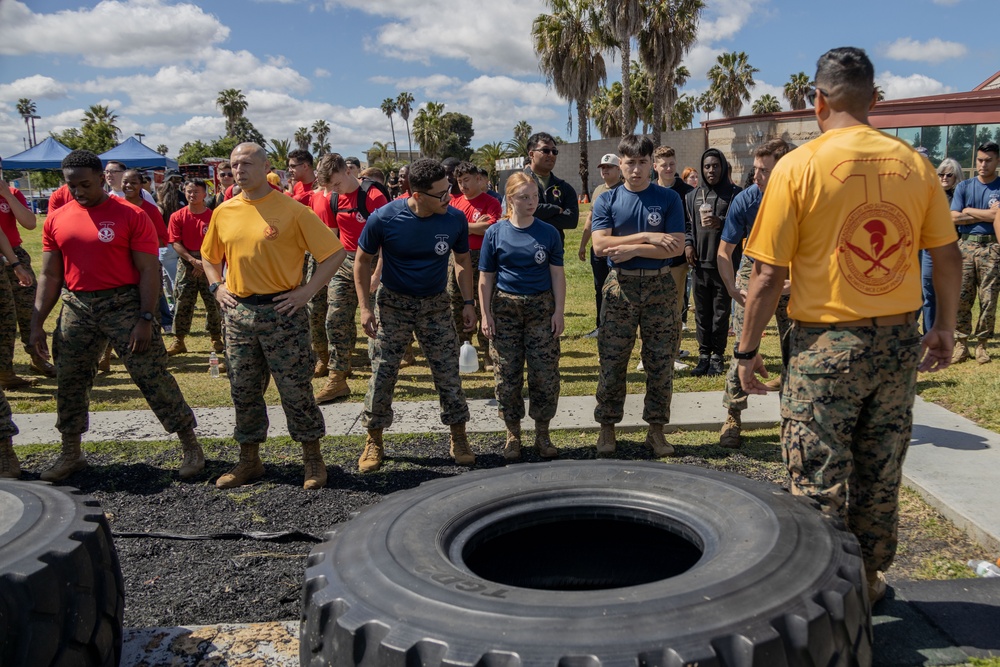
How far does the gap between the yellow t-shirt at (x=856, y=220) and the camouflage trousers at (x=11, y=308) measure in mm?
7121

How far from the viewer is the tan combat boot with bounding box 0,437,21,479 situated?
545 centimetres

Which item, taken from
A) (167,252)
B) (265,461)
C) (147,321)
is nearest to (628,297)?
(265,461)

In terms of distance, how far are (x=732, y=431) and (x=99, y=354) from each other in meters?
4.57

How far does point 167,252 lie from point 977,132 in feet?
82.0

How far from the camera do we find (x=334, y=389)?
24.4 ft

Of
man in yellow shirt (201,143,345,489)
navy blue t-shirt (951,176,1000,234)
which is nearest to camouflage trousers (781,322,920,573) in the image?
man in yellow shirt (201,143,345,489)

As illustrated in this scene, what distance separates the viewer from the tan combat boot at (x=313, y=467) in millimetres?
5211

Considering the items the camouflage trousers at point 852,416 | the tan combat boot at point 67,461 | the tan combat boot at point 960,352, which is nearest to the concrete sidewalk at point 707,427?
the tan combat boot at point 67,461

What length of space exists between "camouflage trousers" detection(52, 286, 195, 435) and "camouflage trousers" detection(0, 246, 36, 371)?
2397mm

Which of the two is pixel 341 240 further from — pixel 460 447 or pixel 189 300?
pixel 460 447

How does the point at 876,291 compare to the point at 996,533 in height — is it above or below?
above

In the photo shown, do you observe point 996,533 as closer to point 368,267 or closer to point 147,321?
point 368,267

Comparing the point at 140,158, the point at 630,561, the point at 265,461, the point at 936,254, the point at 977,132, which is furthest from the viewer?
the point at 140,158

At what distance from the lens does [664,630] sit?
1.69 meters
